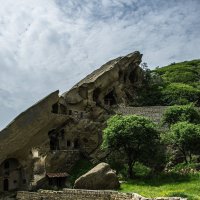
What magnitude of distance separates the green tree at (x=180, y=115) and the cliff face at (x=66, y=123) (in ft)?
32.2

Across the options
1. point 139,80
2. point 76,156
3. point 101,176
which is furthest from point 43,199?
point 139,80

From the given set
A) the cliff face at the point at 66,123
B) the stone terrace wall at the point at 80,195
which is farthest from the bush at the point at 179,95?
the stone terrace wall at the point at 80,195

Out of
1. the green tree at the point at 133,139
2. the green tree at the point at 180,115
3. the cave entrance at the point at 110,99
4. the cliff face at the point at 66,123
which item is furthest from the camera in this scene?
the cave entrance at the point at 110,99

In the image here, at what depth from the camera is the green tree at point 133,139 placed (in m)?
55.4

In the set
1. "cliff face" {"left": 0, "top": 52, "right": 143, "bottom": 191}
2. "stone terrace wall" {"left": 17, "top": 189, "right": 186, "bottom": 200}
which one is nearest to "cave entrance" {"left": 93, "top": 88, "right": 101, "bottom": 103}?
"cliff face" {"left": 0, "top": 52, "right": 143, "bottom": 191}

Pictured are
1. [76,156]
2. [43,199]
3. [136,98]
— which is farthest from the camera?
[136,98]

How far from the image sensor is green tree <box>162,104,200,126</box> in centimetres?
6234

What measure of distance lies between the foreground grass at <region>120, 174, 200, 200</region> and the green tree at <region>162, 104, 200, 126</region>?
11.6 meters

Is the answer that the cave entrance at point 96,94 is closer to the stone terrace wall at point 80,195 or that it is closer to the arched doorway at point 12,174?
the arched doorway at point 12,174

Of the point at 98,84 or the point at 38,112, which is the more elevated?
the point at 98,84

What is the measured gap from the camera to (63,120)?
67062 mm

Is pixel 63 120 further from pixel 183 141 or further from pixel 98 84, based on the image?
pixel 183 141

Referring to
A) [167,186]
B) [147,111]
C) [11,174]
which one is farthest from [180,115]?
[11,174]

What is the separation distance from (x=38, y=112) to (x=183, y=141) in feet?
62.8
